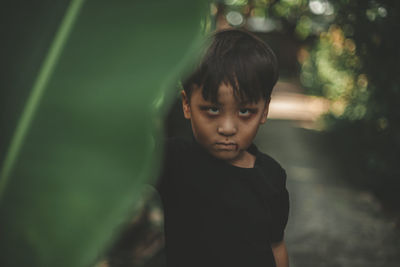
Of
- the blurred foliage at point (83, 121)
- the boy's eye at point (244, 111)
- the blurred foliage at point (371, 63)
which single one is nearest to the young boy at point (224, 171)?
the boy's eye at point (244, 111)

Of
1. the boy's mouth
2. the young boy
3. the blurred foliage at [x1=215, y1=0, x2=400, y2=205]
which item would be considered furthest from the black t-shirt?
the blurred foliage at [x1=215, y1=0, x2=400, y2=205]

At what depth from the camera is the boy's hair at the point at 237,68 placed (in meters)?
1.22

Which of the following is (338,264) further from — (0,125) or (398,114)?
(0,125)

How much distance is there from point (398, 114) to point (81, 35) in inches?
163

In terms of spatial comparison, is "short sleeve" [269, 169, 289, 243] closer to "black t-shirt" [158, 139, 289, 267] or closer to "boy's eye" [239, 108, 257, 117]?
"black t-shirt" [158, 139, 289, 267]

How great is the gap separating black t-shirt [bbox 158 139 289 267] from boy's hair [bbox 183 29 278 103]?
231mm

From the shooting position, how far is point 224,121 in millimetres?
1209

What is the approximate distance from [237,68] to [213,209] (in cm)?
45

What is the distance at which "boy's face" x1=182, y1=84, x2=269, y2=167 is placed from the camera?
1.21m

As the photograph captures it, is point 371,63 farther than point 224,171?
Yes

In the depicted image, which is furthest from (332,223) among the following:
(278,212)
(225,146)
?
(225,146)

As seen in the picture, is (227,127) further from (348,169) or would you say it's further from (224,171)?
(348,169)

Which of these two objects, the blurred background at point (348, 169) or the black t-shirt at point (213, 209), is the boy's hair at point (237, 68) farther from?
the blurred background at point (348, 169)

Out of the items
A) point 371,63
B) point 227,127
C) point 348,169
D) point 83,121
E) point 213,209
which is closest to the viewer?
point 83,121
